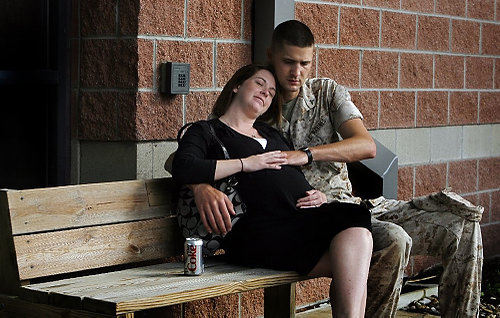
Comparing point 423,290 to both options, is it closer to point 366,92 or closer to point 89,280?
point 366,92

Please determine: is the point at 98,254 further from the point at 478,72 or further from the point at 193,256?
the point at 478,72

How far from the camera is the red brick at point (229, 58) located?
5152 millimetres

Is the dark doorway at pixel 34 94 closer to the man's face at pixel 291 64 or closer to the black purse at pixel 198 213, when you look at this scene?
the black purse at pixel 198 213

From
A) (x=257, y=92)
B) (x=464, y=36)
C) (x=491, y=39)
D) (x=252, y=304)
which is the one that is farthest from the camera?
(x=491, y=39)

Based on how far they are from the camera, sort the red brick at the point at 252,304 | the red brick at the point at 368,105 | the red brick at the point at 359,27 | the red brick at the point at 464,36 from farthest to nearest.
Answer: the red brick at the point at 464,36 < the red brick at the point at 368,105 < the red brick at the point at 359,27 < the red brick at the point at 252,304

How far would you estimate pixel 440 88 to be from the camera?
278 inches

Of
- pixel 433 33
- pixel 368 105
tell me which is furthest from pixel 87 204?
pixel 433 33

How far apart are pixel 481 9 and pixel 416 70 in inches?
42.3

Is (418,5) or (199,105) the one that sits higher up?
(418,5)

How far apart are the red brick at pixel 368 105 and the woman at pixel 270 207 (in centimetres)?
160

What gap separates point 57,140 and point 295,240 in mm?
1312

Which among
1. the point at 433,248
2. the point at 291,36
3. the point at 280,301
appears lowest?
the point at 280,301

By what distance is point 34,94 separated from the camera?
4.78m

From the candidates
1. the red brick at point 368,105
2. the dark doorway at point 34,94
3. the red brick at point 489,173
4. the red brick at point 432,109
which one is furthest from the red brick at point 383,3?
the dark doorway at point 34,94
